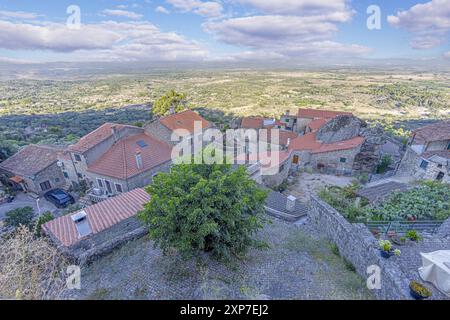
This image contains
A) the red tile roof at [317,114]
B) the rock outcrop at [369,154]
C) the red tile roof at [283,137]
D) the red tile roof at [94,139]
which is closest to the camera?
the red tile roof at [94,139]

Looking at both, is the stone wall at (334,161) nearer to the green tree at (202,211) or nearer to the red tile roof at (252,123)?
the red tile roof at (252,123)

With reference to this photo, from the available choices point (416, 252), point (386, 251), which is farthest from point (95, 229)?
point (416, 252)

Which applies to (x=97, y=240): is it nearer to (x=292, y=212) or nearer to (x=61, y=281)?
(x=61, y=281)

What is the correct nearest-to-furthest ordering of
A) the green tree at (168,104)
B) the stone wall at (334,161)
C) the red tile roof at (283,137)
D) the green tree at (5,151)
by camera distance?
the stone wall at (334,161), the green tree at (5,151), the red tile roof at (283,137), the green tree at (168,104)

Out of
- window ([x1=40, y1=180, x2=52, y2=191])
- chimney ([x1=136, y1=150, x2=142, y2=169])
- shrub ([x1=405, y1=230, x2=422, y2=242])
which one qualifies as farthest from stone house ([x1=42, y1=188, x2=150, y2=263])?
window ([x1=40, y1=180, x2=52, y2=191])

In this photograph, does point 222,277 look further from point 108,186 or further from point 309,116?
point 309,116

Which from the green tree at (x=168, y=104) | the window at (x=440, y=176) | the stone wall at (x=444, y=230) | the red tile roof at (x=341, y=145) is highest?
the green tree at (x=168, y=104)

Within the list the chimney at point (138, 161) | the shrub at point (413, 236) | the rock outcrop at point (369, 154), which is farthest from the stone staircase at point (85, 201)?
the rock outcrop at point (369, 154)
